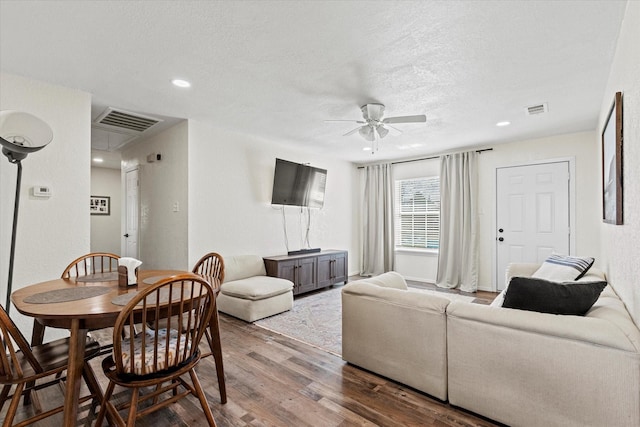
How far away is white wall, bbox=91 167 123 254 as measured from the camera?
6.55 m

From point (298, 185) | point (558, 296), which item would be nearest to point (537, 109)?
point (558, 296)

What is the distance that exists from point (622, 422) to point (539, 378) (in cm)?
34

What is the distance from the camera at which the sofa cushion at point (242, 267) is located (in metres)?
4.19

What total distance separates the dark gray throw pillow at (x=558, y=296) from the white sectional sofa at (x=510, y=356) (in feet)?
0.25

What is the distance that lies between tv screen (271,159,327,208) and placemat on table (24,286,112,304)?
301 cm

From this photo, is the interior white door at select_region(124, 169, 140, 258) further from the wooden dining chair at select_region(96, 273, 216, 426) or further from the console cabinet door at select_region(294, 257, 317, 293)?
the wooden dining chair at select_region(96, 273, 216, 426)

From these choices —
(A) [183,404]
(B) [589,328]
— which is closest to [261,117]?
(A) [183,404]

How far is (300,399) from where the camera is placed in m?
2.06

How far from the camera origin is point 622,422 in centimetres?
144

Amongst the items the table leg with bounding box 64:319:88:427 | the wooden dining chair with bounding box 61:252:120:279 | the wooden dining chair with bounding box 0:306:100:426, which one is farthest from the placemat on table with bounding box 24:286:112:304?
the wooden dining chair with bounding box 61:252:120:279

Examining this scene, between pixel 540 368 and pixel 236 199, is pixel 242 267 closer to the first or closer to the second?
pixel 236 199

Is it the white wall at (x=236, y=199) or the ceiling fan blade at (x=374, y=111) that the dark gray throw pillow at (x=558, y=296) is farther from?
the white wall at (x=236, y=199)

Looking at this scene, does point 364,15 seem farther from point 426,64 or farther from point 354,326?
point 354,326

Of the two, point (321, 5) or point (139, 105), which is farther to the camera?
point (139, 105)
